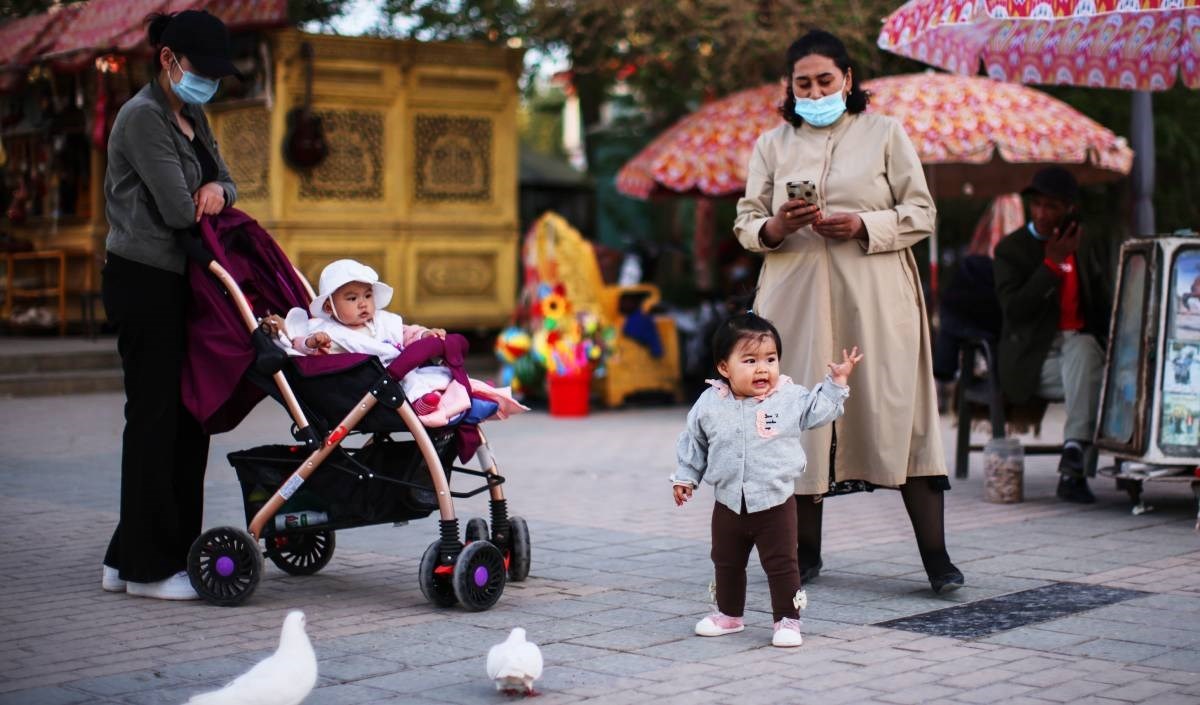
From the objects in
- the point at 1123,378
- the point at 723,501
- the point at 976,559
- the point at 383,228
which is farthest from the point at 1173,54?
the point at 383,228

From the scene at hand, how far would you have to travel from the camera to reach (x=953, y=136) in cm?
1105

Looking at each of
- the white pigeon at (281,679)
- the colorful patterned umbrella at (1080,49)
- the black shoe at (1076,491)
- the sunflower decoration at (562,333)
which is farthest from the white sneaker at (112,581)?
the sunflower decoration at (562,333)

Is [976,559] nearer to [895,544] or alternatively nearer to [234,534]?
[895,544]

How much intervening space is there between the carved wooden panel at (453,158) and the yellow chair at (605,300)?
5.96 feet

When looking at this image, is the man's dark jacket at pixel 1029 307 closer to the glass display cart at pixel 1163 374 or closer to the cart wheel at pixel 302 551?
the glass display cart at pixel 1163 374

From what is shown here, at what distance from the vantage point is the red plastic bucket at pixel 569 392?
42.4 feet

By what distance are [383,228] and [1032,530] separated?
8.65 meters

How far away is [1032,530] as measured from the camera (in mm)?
7137

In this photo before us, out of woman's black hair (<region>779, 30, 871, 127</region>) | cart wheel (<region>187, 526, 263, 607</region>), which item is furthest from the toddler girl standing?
cart wheel (<region>187, 526, 263, 607</region>)

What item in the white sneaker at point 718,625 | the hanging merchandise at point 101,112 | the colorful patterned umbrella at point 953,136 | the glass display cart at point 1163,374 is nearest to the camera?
the white sneaker at point 718,625

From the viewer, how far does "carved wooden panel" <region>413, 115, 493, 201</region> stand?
14930mm

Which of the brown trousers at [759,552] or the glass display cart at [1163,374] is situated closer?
the brown trousers at [759,552]

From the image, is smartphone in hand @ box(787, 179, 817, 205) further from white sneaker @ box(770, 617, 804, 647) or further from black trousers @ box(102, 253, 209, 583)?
black trousers @ box(102, 253, 209, 583)

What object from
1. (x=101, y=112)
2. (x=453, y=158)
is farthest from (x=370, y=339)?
(x=101, y=112)
